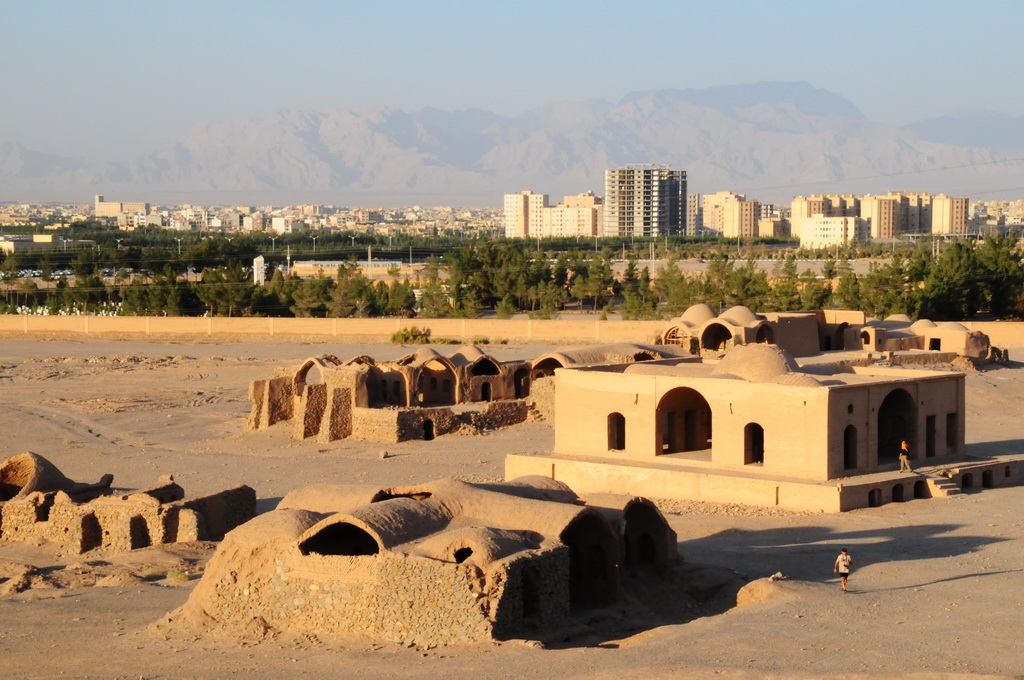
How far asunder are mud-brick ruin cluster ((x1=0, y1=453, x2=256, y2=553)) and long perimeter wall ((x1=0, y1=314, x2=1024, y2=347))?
29011mm

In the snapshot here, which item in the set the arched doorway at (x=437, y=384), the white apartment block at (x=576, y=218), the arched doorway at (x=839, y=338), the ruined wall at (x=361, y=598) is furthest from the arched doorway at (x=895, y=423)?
→ the white apartment block at (x=576, y=218)

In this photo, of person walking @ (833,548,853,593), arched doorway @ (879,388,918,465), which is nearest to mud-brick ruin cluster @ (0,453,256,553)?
person walking @ (833,548,853,593)

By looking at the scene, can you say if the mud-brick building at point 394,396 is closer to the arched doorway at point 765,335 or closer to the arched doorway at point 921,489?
the arched doorway at point 765,335

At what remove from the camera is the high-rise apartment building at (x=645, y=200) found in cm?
15762

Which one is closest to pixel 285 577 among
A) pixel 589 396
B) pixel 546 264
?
pixel 589 396

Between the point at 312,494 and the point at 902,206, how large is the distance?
489ft

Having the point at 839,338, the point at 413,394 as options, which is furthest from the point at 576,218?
the point at 413,394

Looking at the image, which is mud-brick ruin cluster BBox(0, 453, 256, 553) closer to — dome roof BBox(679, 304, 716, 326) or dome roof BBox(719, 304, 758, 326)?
dome roof BBox(719, 304, 758, 326)

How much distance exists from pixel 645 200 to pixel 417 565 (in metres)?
147

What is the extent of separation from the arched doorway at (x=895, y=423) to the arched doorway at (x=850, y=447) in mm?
1026

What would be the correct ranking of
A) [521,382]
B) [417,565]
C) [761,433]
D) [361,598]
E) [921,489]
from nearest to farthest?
[417,565] < [361,598] < [921,489] < [761,433] < [521,382]

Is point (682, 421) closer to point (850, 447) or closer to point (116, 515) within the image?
point (850, 447)

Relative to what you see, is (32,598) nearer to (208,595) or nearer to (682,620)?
(208,595)

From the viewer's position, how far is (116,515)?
1916 centimetres
